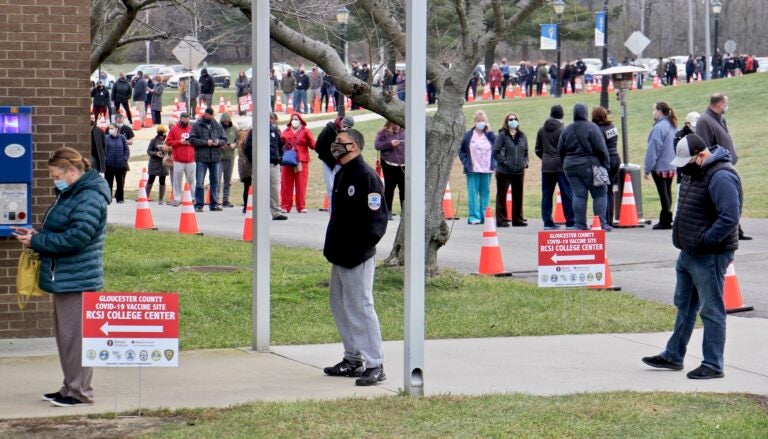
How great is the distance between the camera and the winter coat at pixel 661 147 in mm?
20500

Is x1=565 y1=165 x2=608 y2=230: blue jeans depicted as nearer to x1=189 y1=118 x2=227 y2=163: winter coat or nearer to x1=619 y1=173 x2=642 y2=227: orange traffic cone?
x1=619 y1=173 x2=642 y2=227: orange traffic cone

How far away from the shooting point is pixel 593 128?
1875 cm

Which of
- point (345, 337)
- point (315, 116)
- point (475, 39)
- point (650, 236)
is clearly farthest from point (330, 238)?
point (315, 116)

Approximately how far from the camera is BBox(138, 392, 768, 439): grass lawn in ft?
24.5

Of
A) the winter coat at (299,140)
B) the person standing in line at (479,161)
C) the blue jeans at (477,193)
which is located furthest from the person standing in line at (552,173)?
the winter coat at (299,140)

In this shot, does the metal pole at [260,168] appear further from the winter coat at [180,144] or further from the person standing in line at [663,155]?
the winter coat at [180,144]

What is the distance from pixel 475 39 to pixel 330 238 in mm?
5271

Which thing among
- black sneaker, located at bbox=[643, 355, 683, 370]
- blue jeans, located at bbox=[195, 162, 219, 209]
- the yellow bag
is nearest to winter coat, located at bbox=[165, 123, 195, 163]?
blue jeans, located at bbox=[195, 162, 219, 209]

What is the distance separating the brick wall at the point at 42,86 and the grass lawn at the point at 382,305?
1.46m

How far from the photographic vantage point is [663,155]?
814 inches

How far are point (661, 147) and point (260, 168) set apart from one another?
461 inches

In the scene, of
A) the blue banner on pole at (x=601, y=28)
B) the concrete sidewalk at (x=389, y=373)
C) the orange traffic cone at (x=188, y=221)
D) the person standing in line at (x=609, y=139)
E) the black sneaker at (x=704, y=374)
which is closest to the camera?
the concrete sidewalk at (x=389, y=373)

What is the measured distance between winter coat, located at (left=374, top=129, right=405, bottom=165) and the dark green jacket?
509 inches

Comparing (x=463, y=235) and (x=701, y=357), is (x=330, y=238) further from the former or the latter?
(x=463, y=235)
